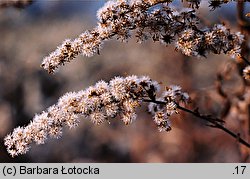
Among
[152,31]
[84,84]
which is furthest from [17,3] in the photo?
[84,84]

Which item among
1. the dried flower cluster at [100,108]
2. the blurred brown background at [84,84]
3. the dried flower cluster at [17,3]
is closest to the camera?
the dried flower cluster at [100,108]

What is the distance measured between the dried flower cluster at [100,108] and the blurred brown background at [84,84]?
3.93m

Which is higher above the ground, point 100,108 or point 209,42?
point 209,42

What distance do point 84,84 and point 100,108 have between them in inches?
249

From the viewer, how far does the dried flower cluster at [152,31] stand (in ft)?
4.07

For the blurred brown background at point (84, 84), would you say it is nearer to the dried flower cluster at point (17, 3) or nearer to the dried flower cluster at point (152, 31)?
the dried flower cluster at point (17, 3)

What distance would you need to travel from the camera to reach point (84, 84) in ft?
24.7

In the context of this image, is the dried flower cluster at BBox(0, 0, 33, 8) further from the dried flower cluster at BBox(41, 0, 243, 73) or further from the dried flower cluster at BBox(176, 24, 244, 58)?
the dried flower cluster at BBox(176, 24, 244, 58)

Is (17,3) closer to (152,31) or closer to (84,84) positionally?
(152,31)

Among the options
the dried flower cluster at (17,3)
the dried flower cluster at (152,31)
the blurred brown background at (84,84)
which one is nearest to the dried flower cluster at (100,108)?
the dried flower cluster at (152,31)

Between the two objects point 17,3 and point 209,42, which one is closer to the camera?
point 209,42

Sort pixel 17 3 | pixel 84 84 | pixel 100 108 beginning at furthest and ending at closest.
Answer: pixel 84 84 < pixel 17 3 < pixel 100 108

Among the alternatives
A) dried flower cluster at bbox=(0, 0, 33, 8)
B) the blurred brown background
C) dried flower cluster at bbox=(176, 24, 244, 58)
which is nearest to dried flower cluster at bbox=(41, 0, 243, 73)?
dried flower cluster at bbox=(176, 24, 244, 58)
